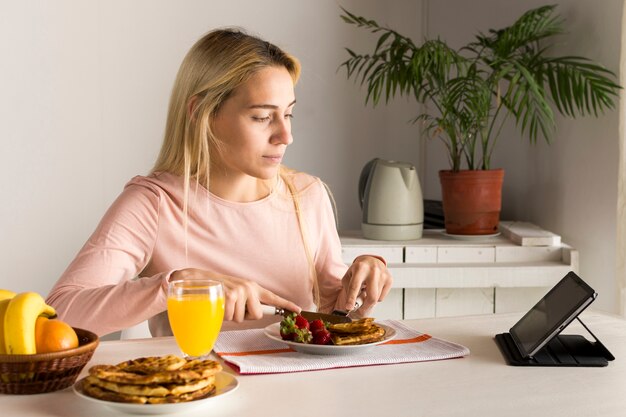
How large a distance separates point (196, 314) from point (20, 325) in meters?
0.25

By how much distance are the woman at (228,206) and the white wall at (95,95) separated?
1.29 metres

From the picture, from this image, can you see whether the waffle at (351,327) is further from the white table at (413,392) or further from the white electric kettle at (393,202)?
the white electric kettle at (393,202)

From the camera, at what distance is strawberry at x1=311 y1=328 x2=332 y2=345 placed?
1.41 meters

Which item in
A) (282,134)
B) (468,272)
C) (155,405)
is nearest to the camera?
(155,405)

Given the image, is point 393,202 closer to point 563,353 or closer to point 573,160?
point 573,160

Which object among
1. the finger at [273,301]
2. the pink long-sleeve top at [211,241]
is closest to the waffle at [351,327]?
the finger at [273,301]

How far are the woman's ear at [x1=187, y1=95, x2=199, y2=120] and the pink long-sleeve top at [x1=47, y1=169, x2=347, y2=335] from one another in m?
0.14

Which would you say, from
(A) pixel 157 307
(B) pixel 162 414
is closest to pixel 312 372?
(B) pixel 162 414

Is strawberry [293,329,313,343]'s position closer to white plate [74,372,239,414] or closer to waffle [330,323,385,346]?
waffle [330,323,385,346]

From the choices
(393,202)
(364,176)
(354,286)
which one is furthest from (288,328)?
(364,176)

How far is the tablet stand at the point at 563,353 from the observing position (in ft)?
4.58

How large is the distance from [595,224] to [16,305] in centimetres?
201

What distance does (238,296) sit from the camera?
4.76 feet

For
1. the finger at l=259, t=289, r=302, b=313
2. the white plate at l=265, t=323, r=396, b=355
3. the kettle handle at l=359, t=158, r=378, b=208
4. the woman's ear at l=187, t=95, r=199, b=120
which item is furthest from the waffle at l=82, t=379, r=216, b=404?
the kettle handle at l=359, t=158, r=378, b=208
